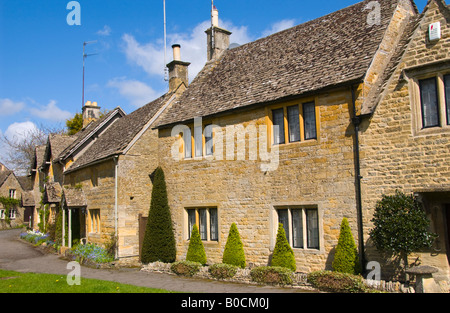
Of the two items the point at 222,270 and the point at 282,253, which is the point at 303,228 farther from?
the point at 222,270

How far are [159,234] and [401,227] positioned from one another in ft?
35.0

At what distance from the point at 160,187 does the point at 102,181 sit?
4.91 m

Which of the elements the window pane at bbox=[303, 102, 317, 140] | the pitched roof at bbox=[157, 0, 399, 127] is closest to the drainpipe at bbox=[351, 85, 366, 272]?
the pitched roof at bbox=[157, 0, 399, 127]

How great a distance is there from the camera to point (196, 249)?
17.4 m

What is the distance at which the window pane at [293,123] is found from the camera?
15.0 m

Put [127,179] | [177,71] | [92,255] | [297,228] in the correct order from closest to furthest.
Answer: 1. [297,228]
2. [92,255]
3. [127,179]
4. [177,71]

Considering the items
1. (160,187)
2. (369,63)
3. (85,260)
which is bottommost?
(85,260)

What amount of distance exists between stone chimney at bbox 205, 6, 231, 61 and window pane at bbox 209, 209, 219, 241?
8904 mm

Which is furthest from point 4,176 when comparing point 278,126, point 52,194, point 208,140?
point 278,126

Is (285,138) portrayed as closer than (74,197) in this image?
Yes

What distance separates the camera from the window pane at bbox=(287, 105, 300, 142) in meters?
15.0
